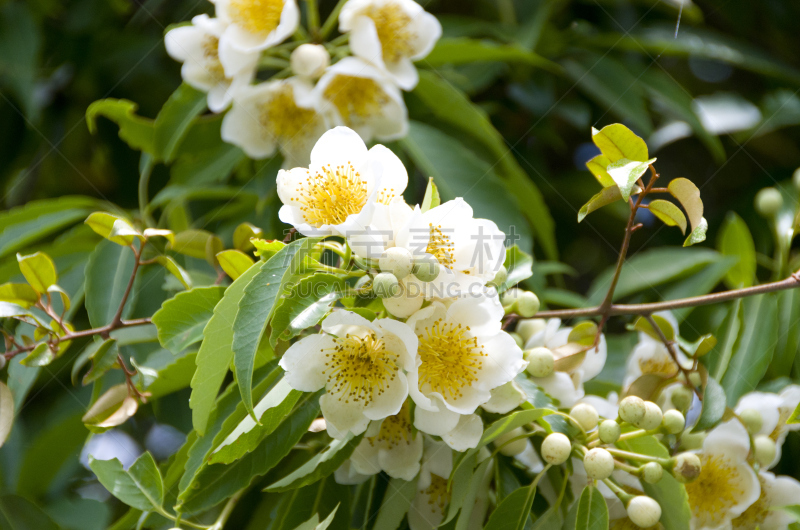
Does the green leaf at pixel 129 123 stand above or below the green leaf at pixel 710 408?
above

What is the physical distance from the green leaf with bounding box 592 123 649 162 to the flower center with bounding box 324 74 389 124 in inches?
21.1

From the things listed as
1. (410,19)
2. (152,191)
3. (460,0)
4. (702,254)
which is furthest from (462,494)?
(460,0)

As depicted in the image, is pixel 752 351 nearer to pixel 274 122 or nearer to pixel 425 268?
pixel 425 268

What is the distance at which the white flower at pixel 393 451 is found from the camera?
849 mm

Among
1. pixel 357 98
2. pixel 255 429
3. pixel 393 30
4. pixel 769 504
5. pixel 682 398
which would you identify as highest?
pixel 393 30

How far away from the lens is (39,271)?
89cm

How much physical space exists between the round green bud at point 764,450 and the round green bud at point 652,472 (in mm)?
229

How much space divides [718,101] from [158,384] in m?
1.65

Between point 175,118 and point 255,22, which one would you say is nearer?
point 255,22

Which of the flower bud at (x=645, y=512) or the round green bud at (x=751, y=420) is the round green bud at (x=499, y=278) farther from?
the round green bud at (x=751, y=420)

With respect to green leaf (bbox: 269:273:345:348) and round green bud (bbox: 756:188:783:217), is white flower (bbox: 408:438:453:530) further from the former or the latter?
round green bud (bbox: 756:188:783:217)

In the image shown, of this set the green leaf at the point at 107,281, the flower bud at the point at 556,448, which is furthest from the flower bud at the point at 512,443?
the green leaf at the point at 107,281

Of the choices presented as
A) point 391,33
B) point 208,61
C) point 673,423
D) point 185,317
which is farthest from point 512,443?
point 208,61

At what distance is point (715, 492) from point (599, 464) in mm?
262
